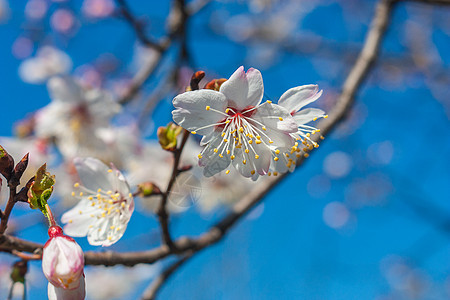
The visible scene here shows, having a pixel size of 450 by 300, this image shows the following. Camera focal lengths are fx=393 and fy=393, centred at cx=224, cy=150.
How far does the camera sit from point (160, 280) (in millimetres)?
1405

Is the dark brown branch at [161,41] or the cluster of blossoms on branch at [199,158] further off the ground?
the cluster of blossoms on branch at [199,158]

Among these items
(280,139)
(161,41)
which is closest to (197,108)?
(280,139)

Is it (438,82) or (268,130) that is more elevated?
(268,130)

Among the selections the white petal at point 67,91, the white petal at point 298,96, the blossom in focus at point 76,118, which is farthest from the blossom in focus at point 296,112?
the white petal at point 67,91

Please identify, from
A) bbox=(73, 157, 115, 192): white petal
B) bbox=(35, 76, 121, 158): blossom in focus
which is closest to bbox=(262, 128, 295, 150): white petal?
bbox=(73, 157, 115, 192): white petal

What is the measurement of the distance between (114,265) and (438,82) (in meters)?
4.21

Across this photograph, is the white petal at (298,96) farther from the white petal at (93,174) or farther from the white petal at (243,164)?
the white petal at (93,174)

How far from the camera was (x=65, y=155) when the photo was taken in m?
2.12

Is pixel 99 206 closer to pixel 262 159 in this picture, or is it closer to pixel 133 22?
pixel 262 159

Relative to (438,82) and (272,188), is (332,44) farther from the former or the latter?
(272,188)

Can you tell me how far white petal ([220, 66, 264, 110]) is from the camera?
91 cm

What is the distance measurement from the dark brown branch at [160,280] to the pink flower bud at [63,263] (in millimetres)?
643

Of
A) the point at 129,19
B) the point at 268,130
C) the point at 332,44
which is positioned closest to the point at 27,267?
the point at 268,130

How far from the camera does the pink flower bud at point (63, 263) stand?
2.41 feet
